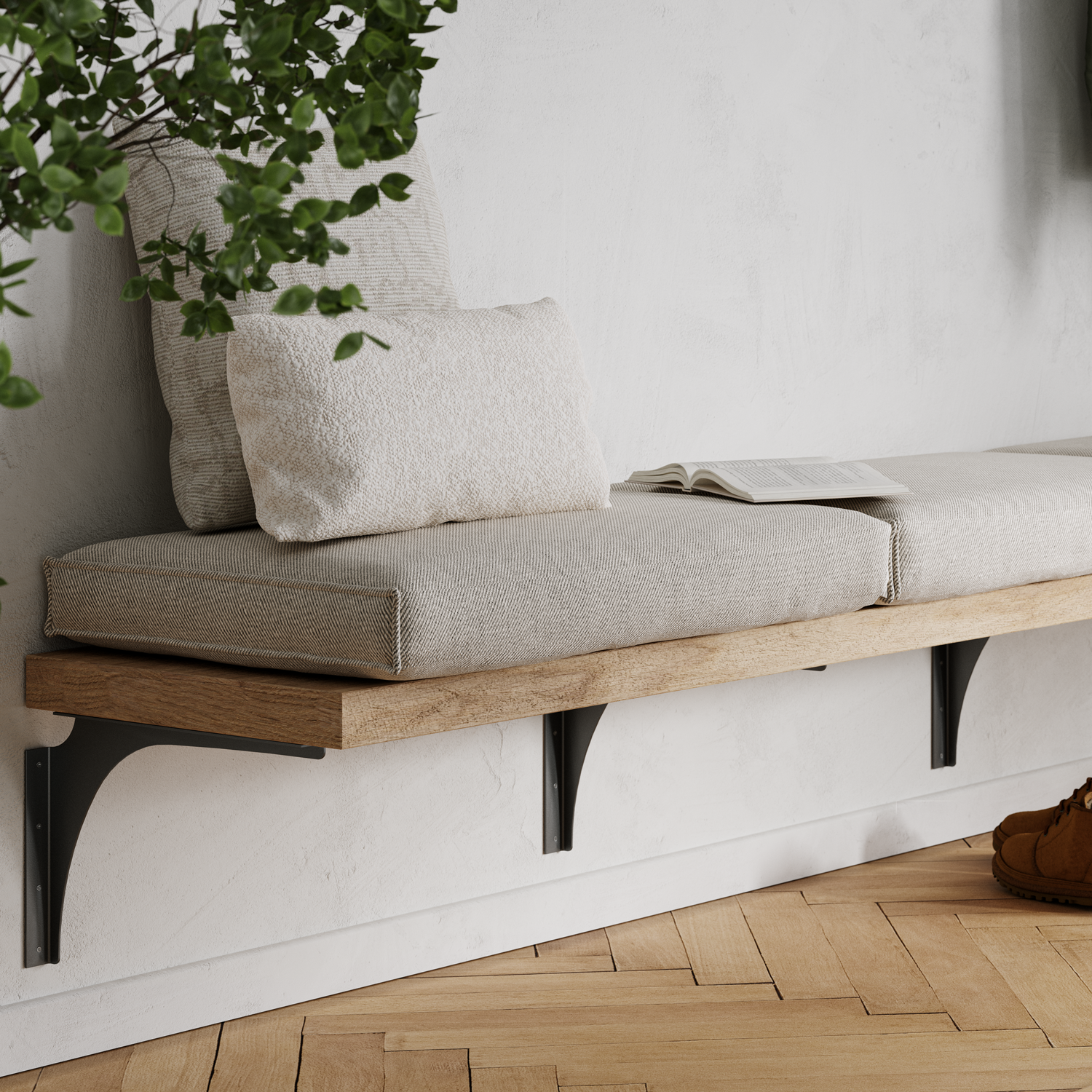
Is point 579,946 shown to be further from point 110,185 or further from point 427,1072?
point 110,185

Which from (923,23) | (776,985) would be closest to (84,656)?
(776,985)

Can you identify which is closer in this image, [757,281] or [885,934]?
[885,934]

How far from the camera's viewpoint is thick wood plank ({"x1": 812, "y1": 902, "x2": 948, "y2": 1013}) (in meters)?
1.56

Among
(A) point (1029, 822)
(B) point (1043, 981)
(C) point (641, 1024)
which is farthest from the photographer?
(A) point (1029, 822)

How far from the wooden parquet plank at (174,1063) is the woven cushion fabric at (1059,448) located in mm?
1546

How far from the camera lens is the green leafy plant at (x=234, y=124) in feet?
1.60

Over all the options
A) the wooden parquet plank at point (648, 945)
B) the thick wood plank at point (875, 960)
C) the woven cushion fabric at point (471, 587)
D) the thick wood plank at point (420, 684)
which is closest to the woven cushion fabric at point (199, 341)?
the woven cushion fabric at point (471, 587)

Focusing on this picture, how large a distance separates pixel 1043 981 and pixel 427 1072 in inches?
31.7

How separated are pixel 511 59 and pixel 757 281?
22.1 inches

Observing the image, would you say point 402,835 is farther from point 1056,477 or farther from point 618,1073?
point 1056,477

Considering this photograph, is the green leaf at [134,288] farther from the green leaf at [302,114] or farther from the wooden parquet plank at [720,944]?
the wooden parquet plank at [720,944]

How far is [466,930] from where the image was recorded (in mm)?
1741

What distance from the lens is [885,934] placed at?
1788 millimetres

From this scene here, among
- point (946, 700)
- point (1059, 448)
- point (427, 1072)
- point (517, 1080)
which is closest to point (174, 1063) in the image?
point (427, 1072)
